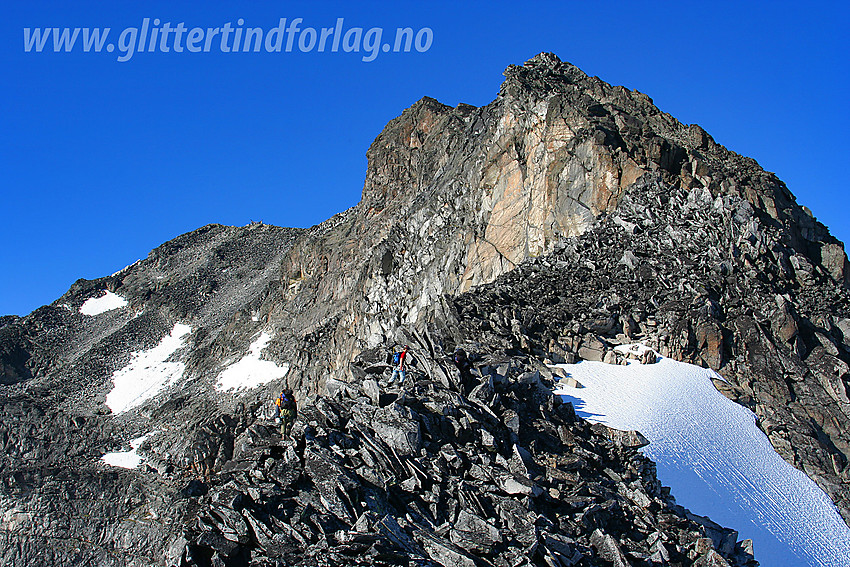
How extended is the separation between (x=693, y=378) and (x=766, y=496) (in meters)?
5.99

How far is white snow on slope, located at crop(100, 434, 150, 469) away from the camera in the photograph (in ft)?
186

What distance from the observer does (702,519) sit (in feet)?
51.4

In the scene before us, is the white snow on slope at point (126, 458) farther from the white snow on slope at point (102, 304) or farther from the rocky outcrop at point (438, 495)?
the rocky outcrop at point (438, 495)

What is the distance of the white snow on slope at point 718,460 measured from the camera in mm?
16719

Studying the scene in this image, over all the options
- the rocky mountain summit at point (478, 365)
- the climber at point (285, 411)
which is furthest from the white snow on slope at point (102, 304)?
the climber at point (285, 411)

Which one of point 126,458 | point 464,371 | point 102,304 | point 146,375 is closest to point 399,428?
point 464,371

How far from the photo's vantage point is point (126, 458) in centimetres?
5831

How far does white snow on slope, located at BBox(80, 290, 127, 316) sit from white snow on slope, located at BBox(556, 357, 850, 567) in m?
90.7

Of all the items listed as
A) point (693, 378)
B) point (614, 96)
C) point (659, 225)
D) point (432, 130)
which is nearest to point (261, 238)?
point (432, 130)

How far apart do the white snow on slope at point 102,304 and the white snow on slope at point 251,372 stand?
120 feet

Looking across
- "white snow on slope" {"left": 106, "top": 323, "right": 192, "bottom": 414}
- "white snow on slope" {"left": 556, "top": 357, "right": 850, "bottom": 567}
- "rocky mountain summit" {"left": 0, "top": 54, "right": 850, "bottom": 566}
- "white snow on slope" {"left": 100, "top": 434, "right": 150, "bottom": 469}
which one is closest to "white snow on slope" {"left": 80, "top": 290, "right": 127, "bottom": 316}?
"rocky mountain summit" {"left": 0, "top": 54, "right": 850, "bottom": 566}

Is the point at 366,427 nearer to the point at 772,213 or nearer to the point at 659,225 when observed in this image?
the point at 659,225

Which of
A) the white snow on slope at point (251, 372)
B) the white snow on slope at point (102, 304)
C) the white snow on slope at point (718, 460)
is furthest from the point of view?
the white snow on slope at point (102, 304)

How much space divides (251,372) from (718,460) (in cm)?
5540
